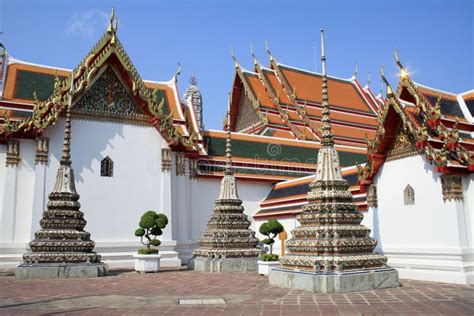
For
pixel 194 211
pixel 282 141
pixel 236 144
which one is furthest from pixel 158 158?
pixel 282 141

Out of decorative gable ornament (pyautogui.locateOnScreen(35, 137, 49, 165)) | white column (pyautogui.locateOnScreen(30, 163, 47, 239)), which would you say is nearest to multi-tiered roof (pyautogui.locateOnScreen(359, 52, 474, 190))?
white column (pyautogui.locateOnScreen(30, 163, 47, 239))

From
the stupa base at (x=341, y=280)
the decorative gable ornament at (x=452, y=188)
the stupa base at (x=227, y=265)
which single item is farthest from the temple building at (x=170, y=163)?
the stupa base at (x=227, y=265)

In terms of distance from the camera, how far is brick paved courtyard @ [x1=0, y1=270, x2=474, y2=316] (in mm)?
5547

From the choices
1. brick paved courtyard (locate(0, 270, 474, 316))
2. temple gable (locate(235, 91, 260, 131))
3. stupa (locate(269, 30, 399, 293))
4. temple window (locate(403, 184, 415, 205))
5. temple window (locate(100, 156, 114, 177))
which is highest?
temple gable (locate(235, 91, 260, 131))

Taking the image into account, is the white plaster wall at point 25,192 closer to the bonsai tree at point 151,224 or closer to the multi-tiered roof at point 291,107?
the bonsai tree at point 151,224

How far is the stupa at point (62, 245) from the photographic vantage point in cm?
1022

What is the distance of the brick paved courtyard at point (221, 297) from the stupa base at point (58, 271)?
1231 millimetres

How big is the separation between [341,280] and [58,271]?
636 centimetres

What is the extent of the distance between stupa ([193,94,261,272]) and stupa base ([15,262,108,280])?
2713mm

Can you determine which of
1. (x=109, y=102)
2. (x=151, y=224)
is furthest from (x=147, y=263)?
(x=109, y=102)

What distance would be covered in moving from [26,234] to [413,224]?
393 inches

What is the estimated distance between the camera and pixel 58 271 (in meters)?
10.2

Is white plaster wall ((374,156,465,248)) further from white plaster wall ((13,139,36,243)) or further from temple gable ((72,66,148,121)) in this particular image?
white plaster wall ((13,139,36,243))

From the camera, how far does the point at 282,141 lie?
19797 mm
